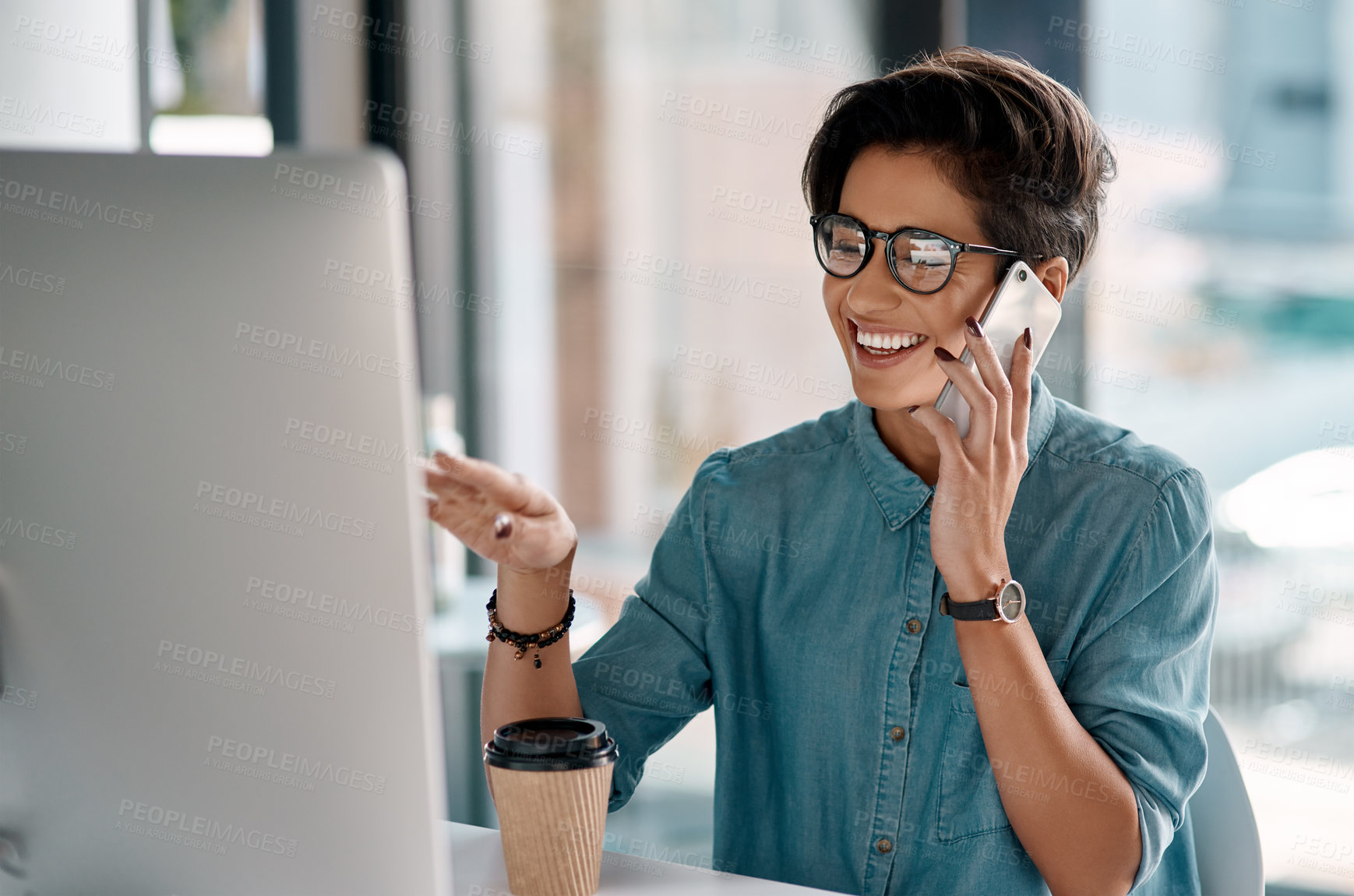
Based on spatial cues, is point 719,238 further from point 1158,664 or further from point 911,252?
point 1158,664

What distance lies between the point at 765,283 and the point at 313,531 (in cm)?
189

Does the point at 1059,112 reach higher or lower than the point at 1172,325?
higher

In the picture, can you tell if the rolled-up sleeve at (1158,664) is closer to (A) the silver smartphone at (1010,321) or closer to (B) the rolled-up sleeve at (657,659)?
(A) the silver smartphone at (1010,321)

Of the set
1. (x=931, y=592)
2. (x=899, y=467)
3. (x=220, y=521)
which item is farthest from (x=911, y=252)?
(x=220, y=521)

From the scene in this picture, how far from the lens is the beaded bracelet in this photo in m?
1.14

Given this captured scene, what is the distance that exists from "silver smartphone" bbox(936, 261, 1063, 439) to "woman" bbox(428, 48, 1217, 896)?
0.02 meters

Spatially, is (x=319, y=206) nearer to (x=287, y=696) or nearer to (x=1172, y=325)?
(x=287, y=696)

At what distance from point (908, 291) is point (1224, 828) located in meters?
0.60

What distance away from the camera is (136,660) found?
64 centimetres

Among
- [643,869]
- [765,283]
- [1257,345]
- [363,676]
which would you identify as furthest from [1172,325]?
[363,676]

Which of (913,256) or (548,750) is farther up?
(913,256)

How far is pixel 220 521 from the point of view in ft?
2.00

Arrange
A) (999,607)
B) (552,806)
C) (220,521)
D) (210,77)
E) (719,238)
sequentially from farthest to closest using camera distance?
1. (210,77)
2. (719,238)
3. (999,607)
4. (552,806)
5. (220,521)

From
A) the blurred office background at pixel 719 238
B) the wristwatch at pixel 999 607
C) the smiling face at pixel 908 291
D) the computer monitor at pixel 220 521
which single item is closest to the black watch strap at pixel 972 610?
the wristwatch at pixel 999 607
